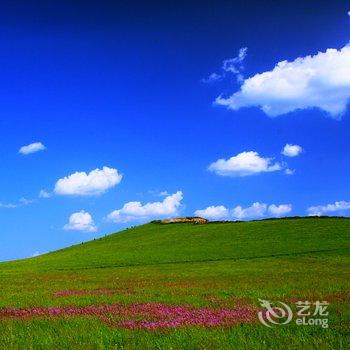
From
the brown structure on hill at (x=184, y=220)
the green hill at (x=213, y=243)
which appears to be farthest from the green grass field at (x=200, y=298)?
the brown structure on hill at (x=184, y=220)

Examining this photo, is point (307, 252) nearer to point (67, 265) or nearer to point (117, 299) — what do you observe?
point (67, 265)

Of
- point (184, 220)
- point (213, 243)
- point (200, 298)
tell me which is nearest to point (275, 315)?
point (200, 298)

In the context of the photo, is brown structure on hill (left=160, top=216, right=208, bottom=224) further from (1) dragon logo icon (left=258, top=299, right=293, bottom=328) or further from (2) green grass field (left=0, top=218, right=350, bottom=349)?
(1) dragon logo icon (left=258, top=299, right=293, bottom=328)

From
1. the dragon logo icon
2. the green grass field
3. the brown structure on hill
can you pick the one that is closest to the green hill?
the green grass field

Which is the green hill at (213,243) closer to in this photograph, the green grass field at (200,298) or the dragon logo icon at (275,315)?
the green grass field at (200,298)

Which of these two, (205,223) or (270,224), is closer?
(270,224)

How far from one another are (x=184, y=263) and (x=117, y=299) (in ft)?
111

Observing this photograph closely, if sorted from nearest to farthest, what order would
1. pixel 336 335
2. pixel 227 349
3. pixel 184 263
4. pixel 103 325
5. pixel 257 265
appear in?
1. pixel 227 349
2. pixel 336 335
3. pixel 103 325
4. pixel 257 265
5. pixel 184 263

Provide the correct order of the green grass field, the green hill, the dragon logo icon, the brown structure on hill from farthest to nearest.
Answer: the brown structure on hill, the green hill, the dragon logo icon, the green grass field

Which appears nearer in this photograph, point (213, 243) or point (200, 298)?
point (200, 298)

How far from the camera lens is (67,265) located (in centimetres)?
6675

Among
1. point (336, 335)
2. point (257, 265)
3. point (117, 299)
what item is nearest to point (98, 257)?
point (257, 265)

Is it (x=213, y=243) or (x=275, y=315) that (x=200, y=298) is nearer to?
Result: (x=275, y=315)

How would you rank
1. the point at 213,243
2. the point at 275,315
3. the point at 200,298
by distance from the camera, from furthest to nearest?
the point at 213,243, the point at 200,298, the point at 275,315
